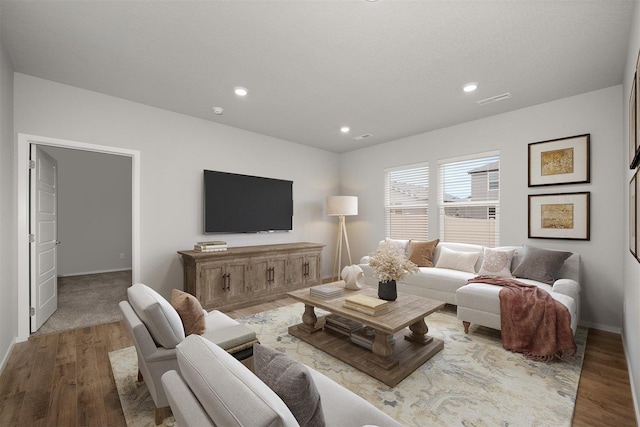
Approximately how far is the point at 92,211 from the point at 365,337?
6.77 metres

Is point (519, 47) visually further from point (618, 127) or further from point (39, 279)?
point (39, 279)

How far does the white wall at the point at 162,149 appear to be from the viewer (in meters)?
3.02

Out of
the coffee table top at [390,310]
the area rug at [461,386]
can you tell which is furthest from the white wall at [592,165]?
the coffee table top at [390,310]

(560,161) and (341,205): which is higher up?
(560,161)

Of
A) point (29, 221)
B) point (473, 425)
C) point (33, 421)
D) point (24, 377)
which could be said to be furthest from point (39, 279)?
point (473, 425)

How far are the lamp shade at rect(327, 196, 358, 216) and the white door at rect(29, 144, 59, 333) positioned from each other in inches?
156

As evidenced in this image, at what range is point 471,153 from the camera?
4238mm

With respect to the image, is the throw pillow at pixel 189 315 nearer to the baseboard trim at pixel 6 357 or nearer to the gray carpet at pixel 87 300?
the baseboard trim at pixel 6 357

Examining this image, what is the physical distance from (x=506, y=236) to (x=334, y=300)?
9.06 ft

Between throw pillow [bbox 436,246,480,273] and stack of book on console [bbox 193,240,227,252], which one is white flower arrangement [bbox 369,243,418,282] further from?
stack of book on console [bbox 193,240,227,252]

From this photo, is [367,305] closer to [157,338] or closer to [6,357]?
[157,338]

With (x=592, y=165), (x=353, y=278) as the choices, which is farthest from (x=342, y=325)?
(x=592, y=165)

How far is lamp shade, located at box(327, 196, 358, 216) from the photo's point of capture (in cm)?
522

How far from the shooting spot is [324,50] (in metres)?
2.44
